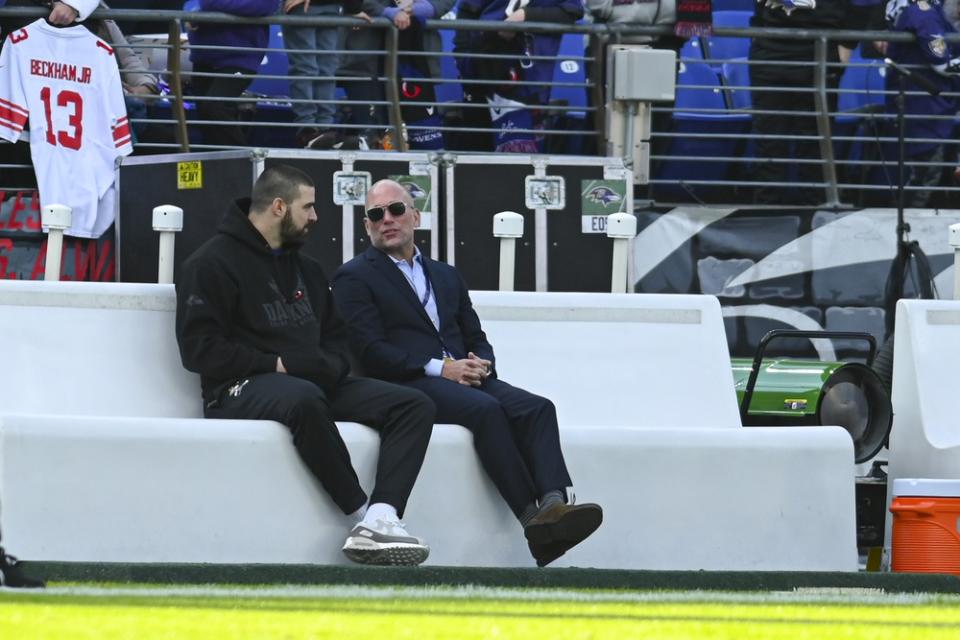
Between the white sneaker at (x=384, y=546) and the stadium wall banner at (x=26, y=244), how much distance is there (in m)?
5.09

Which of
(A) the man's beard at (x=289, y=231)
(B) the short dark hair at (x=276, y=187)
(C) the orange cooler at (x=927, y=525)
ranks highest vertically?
(B) the short dark hair at (x=276, y=187)

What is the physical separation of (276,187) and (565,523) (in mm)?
1662

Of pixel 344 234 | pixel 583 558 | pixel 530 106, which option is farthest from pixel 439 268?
pixel 530 106

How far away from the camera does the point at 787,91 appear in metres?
12.8

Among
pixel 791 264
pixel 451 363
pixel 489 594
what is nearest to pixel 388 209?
pixel 451 363

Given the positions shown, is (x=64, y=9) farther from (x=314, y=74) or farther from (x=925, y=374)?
(x=925, y=374)

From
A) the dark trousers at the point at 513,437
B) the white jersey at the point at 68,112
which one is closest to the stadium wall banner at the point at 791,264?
the white jersey at the point at 68,112

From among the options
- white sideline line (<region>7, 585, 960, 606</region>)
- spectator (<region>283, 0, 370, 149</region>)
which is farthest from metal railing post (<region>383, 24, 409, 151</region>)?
white sideline line (<region>7, 585, 960, 606</region>)

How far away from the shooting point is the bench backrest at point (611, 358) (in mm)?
8039

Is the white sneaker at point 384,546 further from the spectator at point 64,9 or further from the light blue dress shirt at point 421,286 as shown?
the spectator at point 64,9

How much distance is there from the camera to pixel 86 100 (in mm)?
11469

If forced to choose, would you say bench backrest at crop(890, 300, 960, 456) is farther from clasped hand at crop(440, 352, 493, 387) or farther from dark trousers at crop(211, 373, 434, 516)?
dark trousers at crop(211, 373, 434, 516)

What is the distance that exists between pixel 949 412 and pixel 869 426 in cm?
51

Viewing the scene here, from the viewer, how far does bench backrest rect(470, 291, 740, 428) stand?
8039mm
